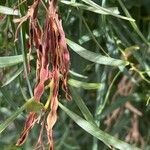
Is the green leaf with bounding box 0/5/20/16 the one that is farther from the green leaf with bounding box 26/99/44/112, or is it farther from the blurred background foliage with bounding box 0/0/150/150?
the green leaf with bounding box 26/99/44/112

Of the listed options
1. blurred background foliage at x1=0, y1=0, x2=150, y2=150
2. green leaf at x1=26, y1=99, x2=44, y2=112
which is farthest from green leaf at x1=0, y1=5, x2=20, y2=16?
green leaf at x1=26, y1=99, x2=44, y2=112

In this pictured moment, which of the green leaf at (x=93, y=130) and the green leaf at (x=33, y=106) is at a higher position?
the green leaf at (x=33, y=106)

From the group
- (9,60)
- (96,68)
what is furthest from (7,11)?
(96,68)

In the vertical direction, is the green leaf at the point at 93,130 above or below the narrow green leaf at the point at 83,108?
below

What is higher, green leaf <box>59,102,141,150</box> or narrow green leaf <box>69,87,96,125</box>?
narrow green leaf <box>69,87,96,125</box>

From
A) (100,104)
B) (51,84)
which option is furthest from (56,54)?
(100,104)

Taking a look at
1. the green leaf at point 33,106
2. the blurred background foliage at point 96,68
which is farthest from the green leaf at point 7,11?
the green leaf at point 33,106

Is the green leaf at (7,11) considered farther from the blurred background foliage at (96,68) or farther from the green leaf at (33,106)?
the green leaf at (33,106)

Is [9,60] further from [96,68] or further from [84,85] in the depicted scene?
[96,68]
